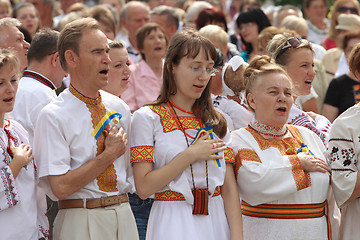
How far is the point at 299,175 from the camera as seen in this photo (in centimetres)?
421

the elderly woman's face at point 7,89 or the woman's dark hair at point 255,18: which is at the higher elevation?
the woman's dark hair at point 255,18

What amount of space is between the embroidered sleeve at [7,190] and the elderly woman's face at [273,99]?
5.65 feet

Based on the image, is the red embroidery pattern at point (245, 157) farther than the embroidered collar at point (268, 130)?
No

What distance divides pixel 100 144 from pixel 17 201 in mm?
609

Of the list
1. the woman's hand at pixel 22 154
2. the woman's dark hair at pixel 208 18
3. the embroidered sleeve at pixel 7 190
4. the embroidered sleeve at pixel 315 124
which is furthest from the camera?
the woman's dark hair at pixel 208 18

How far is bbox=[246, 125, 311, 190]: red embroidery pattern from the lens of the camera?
4.21m

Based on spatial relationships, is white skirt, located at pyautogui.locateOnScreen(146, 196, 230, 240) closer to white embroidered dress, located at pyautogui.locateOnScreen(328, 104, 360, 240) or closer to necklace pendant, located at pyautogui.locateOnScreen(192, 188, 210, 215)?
necklace pendant, located at pyautogui.locateOnScreen(192, 188, 210, 215)

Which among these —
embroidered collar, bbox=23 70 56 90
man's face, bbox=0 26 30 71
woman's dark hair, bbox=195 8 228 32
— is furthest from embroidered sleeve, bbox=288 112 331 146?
woman's dark hair, bbox=195 8 228 32

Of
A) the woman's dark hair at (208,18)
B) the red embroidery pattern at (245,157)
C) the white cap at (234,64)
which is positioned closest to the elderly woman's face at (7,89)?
the red embroidery pattern at (245,157)

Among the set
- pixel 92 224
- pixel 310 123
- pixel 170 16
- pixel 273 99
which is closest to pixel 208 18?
pixel 170 16

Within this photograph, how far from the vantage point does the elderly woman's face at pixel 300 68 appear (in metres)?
5.30

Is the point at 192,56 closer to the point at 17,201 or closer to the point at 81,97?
the point at 81,97

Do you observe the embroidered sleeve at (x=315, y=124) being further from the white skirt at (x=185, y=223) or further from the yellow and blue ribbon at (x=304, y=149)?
the white skirt at (x=185, y=223)

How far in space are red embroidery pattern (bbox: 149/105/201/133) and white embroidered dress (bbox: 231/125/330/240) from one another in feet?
1.27
